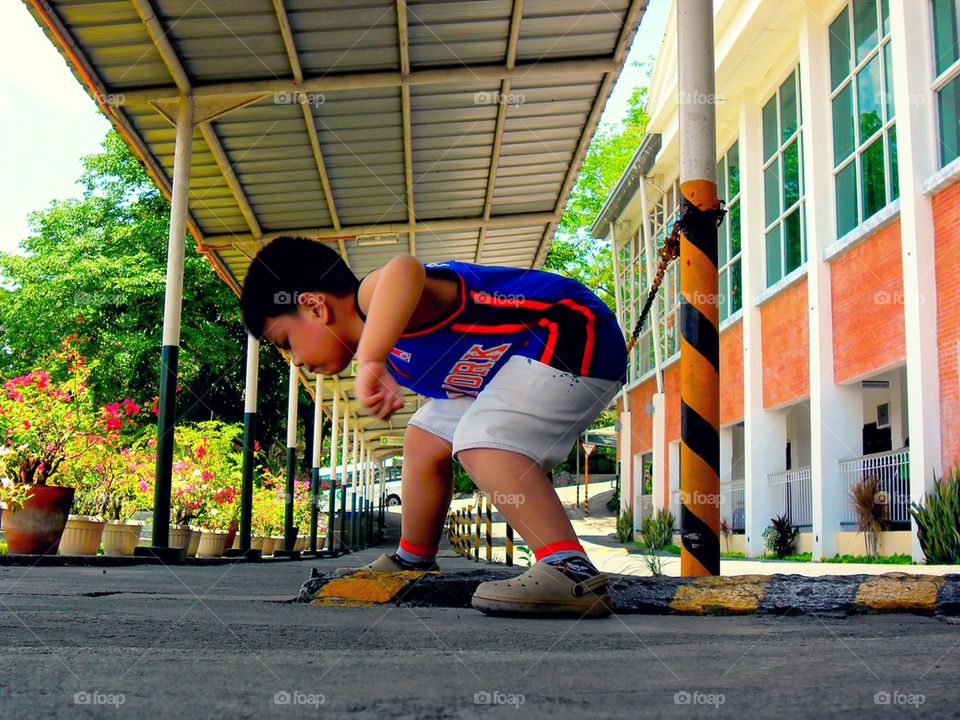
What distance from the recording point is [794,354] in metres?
16.1

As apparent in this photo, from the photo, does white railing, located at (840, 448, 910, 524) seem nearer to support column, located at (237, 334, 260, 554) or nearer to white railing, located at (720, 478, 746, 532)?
white railing, located at (720, 478, 746, 532)

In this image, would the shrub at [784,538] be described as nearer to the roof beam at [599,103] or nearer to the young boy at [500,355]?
the roof beam at [599,103]

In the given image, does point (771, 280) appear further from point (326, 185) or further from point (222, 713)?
point (222, 713)

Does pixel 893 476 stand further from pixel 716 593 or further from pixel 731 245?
pixel 716 593

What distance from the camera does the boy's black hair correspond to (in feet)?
10.8

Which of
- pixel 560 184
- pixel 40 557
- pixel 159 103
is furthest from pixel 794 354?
pixel 40 557

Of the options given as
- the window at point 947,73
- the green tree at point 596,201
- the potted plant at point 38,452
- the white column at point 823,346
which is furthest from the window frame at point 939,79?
Answer: the green tree at point 596,201

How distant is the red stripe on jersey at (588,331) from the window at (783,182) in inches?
514

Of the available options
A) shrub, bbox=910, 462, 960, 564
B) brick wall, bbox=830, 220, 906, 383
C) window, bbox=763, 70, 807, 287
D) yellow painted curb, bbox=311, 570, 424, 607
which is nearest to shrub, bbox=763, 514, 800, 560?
brick wall, bbox=830, 220, 906, 383

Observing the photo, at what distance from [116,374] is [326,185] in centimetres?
1655

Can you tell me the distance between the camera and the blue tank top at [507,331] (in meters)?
3.42

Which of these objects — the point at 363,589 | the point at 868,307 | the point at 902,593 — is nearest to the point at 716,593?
the point at 902,593

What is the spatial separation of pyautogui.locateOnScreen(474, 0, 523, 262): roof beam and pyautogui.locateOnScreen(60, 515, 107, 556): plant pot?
597 centimetres

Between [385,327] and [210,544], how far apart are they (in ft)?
38.5
